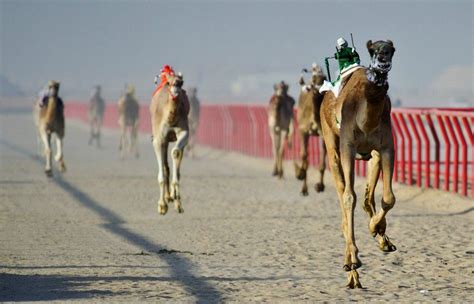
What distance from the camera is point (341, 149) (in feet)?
42.4

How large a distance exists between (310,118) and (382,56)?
11.5 m

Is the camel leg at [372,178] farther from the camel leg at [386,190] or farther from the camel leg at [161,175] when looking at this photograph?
the camel leg at [161,175]

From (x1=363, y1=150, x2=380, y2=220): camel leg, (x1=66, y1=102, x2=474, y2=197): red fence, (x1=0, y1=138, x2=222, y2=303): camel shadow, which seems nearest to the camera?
(x1=0, y1=138, x2=222, y2=303): camel shadow

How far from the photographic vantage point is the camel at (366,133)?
40.2 ft

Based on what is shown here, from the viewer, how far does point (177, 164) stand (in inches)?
779

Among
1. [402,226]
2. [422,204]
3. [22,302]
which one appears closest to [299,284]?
[22,302]

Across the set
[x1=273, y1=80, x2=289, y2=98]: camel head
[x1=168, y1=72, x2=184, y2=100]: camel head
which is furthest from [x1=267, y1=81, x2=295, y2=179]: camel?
[x1=168, y1=72, x2=184, y2=100]: camel head

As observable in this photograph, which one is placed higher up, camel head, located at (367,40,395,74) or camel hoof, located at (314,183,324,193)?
camel head, located at (367,40,395,74)

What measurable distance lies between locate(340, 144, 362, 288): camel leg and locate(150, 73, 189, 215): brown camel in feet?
22.7

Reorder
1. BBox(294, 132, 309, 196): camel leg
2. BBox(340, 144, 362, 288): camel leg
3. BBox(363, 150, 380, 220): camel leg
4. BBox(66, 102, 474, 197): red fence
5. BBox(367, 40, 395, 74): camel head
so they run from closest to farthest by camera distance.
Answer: BBox(367, 40, 395, 74): camel head < BBox(340, 144, 362, 288): camel leg < BBox(363, 150, 380, 220): camel leg < BBox(66, 102, 474, 197): red fence < BBox(294, 132, 309, 196): camel leg

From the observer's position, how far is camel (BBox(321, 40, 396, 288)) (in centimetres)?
1227

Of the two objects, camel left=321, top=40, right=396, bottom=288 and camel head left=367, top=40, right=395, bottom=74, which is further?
camel left=321, top=40, right=396, bottom=288

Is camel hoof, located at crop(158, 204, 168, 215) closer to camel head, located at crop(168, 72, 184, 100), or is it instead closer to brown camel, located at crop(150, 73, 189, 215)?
brown camel, located at crop(150, 73, 189, 215)

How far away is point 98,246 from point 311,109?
8.04 meters
